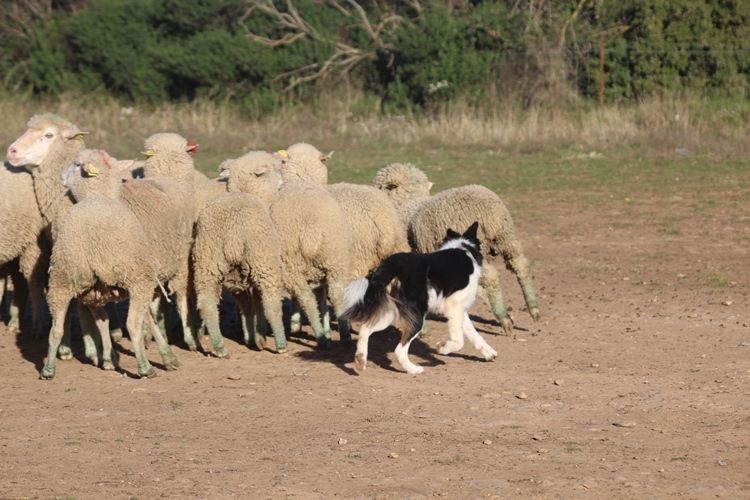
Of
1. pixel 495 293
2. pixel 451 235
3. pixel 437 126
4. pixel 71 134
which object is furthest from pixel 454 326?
pixel 437 126

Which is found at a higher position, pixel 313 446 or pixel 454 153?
pixel 313 446

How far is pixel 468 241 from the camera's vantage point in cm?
992

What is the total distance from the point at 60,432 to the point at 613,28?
69.0ft

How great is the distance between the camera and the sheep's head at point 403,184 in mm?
11875

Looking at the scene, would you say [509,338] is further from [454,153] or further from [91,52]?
[91,52]

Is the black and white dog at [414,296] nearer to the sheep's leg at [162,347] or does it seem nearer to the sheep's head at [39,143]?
the sheep's leg at [162,347]

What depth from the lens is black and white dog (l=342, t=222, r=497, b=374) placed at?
918 cm

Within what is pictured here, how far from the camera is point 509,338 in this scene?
10766 mm

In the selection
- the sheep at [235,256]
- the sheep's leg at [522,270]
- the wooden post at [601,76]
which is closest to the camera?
the sheep at [235,256]

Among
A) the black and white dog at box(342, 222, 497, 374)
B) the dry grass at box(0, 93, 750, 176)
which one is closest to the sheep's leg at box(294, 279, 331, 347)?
the black and white dog at box(342, 222, 497, 374)

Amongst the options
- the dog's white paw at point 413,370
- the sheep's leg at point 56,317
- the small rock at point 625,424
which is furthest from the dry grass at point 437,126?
the small rock at point 625,424

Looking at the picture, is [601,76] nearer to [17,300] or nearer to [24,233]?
[17,300]

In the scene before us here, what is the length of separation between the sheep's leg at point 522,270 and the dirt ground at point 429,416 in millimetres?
188

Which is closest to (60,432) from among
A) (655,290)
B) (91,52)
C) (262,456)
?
(262,456)
